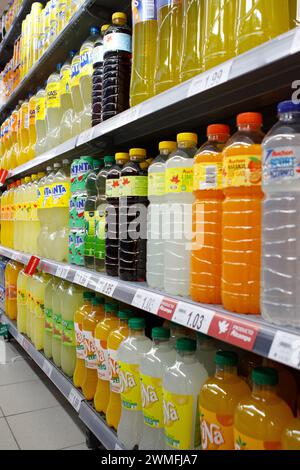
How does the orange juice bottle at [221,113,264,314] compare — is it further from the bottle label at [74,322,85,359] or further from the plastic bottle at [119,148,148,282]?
the bottle label at [74,322,85,359]

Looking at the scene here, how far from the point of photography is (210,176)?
1078 millimetres

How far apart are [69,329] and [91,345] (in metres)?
0.36

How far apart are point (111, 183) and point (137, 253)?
0.97 ft

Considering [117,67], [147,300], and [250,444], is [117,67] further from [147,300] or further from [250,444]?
[250,444]

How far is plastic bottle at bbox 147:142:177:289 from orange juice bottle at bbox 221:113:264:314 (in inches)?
13.3

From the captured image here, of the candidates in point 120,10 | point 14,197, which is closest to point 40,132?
point 14,197

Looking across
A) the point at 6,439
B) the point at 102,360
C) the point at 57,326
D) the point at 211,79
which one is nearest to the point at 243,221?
the point at 211,79

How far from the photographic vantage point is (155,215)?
1.39m

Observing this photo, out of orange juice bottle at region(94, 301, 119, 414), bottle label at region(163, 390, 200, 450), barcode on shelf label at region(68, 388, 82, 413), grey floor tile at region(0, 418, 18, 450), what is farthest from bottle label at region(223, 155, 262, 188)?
grey floor tile at region(0, 418, 18, 450)

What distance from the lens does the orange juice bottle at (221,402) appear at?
1.02m

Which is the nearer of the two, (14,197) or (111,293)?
(111,293)

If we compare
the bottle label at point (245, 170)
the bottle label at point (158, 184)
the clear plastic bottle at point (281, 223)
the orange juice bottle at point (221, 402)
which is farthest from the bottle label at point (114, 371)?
the bottle label at point (245, 170)
